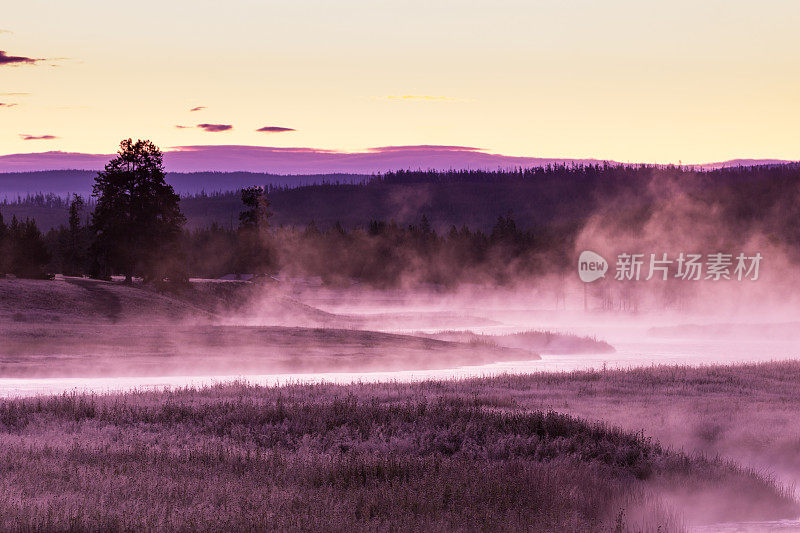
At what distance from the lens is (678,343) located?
73.3 metres

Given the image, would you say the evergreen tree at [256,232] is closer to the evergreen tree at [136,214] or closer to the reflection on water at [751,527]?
the evergreen tree at [136,214]

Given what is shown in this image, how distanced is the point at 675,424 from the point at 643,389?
7.03 m

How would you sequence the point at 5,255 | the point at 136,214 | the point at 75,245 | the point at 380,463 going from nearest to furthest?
the point at 380,463 → the point at 136,214 → the point at 5,255 → the point at 75,245

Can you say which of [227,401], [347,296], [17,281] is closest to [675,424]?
[227,401]

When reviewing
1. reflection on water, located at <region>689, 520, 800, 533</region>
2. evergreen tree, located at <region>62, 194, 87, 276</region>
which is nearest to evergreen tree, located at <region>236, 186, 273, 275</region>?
evergreen tree, located at <region>62, 194, 87, 276</region>

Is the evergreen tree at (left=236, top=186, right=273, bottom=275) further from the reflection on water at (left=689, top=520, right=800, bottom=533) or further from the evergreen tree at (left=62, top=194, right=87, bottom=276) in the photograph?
the reflection on water at (left=689, top=520, right=800, bottom=533)

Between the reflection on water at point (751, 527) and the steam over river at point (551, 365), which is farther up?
the reflection on water at point (751, 527)

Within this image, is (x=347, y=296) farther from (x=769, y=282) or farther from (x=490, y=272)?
(x=769, y=282)

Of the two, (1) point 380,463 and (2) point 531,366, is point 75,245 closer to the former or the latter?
(2) point 531,366

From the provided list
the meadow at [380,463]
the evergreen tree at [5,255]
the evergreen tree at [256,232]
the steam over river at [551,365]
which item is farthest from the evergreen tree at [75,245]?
the meadow at [380,463]

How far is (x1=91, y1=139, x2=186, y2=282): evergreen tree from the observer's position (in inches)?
2781

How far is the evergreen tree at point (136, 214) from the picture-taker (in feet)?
232

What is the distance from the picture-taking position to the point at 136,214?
71.1 metres

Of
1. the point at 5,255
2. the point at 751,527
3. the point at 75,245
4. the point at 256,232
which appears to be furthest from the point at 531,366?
the point at 75,245
